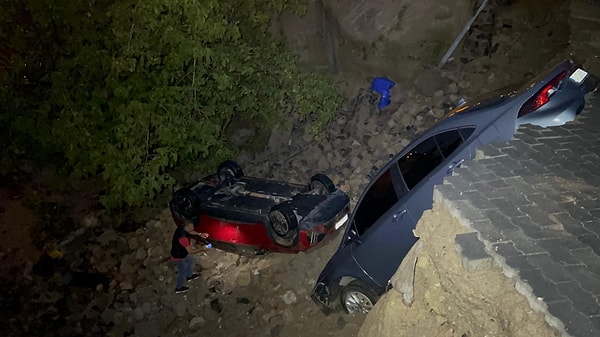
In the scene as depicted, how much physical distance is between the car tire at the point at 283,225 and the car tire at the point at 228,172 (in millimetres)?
1492

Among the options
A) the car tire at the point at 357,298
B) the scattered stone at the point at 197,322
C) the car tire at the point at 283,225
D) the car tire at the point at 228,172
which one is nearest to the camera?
the car tire at the point at 357,298

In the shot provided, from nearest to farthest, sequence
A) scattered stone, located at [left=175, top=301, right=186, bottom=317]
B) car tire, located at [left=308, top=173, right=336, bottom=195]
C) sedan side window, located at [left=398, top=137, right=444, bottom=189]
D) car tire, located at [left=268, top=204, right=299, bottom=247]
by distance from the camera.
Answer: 1. sedan side window, located at [left=398, top=137, right=444, bottom=189]
2. car tire, located at [left=268, top=204, right=299, bottom=247]
3. scattered stone, located at [left=175, top=301, right=186, bottom=317]
4. car tire, located at [left=308, top=173, right=336, bottom=195]

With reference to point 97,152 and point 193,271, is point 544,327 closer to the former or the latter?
point 193,271

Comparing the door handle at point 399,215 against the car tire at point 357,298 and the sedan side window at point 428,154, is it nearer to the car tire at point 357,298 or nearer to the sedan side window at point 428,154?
the sedan side window at point 428,154

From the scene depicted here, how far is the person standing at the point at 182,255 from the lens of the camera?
23.1 ft

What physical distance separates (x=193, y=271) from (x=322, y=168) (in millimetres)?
2795

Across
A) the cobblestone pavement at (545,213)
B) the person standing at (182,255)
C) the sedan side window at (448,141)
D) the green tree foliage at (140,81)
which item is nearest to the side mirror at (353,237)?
the sedan side window at (448,141)

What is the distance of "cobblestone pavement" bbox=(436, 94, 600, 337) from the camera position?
2234 millimetres

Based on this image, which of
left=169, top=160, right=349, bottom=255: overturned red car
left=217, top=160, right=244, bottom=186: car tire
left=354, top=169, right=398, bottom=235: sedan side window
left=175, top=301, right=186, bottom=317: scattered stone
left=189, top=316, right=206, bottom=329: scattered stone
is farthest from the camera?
left=217, top=160, right=244, bottom=186: car tire

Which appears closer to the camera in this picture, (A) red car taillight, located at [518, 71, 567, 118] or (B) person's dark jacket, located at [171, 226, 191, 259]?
(A) red car taillight, located at [518, 71, 567, 118]

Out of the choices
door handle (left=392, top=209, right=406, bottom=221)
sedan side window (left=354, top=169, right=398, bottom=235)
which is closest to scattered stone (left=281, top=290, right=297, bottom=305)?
sedan side window (left=354, top=169, right=398, bottom=235)

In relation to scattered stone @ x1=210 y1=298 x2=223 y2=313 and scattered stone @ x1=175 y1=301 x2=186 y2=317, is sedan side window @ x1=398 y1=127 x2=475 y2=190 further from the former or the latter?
scattered stone @ x1=175 y1=301 x2=186 y2=317

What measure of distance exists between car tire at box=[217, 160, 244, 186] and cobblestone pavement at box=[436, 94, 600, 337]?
15.6 ft

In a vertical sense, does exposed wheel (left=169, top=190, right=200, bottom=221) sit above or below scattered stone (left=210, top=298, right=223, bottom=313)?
above
